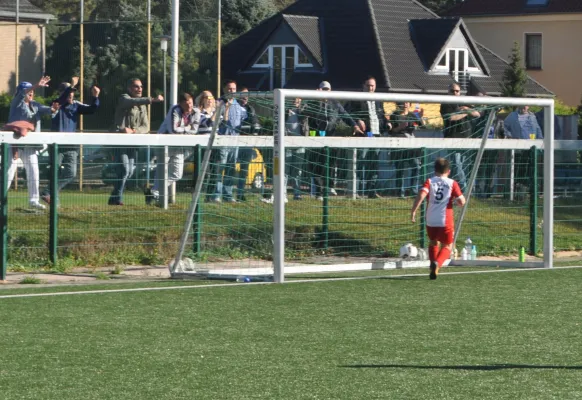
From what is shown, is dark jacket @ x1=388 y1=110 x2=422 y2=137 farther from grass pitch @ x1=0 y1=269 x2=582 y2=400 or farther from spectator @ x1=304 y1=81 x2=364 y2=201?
grass pitch @ x1=0 y1=269 x2=582 y2=400

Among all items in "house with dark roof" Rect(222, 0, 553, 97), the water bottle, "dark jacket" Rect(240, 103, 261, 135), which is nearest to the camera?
"dark jacket" Rect(240, 103, 261, 135)

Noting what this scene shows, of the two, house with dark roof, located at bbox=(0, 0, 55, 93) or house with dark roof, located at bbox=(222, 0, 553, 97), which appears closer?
house with dark roof, located at bbox=(0, 0, 55, 93)

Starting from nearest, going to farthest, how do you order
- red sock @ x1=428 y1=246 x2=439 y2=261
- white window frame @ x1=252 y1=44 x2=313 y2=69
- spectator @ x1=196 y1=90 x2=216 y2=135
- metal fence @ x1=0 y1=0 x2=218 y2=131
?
red sock @ x1=428 y1=246 x2=439 y2=261
spectator @ x1=196 y1=90 x2=216 y2=135
metal fence @ x1=0 y1=0 x2=218 y2=131
white window frame @ x1=252 y1=44 x2=313 y2=69

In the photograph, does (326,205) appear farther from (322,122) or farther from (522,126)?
(522,126)

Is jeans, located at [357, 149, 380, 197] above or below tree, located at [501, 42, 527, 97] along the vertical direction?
below

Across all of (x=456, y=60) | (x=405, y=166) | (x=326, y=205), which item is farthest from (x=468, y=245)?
(x=456, y=60)

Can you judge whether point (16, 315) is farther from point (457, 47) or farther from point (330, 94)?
point (457, 47)

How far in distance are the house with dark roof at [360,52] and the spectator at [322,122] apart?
1289 inches

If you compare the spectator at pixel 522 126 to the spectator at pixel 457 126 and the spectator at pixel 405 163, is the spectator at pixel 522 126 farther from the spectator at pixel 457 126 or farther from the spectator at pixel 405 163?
the spectator at pixel 405 163

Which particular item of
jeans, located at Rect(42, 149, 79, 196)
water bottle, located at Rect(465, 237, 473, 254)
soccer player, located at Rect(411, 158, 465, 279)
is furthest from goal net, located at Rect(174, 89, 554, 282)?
jeans, located at Rect(42, 149, 79, 196)

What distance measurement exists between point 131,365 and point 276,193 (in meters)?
5.62

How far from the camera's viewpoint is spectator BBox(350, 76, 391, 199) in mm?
17453

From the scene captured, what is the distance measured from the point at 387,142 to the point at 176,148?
3.14 m

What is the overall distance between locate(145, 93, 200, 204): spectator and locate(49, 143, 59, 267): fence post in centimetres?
132
